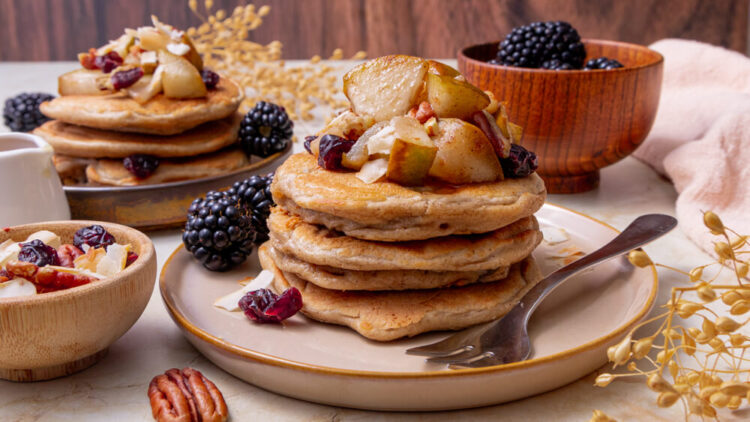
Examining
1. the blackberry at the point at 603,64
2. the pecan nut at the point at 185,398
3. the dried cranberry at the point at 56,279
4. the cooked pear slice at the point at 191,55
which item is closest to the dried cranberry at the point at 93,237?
the dried cranberry at the point at 56,279

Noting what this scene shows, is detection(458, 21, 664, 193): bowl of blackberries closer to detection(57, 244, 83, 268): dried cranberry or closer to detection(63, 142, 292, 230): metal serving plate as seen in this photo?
detection(63, 142, 292, 230): metal serving plate

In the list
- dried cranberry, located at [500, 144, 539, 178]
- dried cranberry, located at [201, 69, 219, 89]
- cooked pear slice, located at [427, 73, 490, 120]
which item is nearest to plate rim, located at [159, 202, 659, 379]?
dried cranberry, located at [500, 144, 539, 178]

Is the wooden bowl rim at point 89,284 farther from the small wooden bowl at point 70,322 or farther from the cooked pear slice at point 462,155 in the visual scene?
the cooked pear slice at point 462,155

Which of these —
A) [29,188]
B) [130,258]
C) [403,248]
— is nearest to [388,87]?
[403,248]

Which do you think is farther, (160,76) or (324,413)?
(160,76)

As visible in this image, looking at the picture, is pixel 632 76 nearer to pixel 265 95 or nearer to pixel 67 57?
pixel 265 95

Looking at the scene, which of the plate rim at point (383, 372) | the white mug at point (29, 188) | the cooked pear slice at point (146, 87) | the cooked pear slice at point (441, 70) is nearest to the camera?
the plate rim at point (383, 372)

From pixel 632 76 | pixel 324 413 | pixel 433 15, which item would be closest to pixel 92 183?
pixel 324 413

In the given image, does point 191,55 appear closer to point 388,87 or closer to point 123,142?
point 123,142
